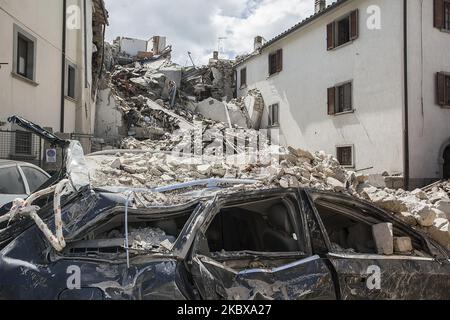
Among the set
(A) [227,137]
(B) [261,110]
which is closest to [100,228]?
(A) [227,137]

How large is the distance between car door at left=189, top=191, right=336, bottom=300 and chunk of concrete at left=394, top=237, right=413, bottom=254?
0.91 meters

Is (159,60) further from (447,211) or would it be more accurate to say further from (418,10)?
(447,211)

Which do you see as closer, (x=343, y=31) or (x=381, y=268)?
(x=381, y=268)

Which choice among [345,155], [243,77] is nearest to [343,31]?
[345,155]

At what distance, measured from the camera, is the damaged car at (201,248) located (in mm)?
2410

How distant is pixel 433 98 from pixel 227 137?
30.0ft

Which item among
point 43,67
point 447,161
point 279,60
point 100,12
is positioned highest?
point 100,12

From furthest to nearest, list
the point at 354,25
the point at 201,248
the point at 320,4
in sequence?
1. the point at 320,4
2. the point at 354,25
3. the point at 201,248

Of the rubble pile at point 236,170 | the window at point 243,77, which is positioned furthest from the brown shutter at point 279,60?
the rubble pile at point 236,170

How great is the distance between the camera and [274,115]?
23281 mm

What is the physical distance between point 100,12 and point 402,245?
17234 millimetres

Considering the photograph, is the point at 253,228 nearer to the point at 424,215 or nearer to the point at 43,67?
the point at 424,215

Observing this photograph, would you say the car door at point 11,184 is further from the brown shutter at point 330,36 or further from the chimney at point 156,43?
the chimney at point 156,43

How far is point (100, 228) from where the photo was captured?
285 centimetres
